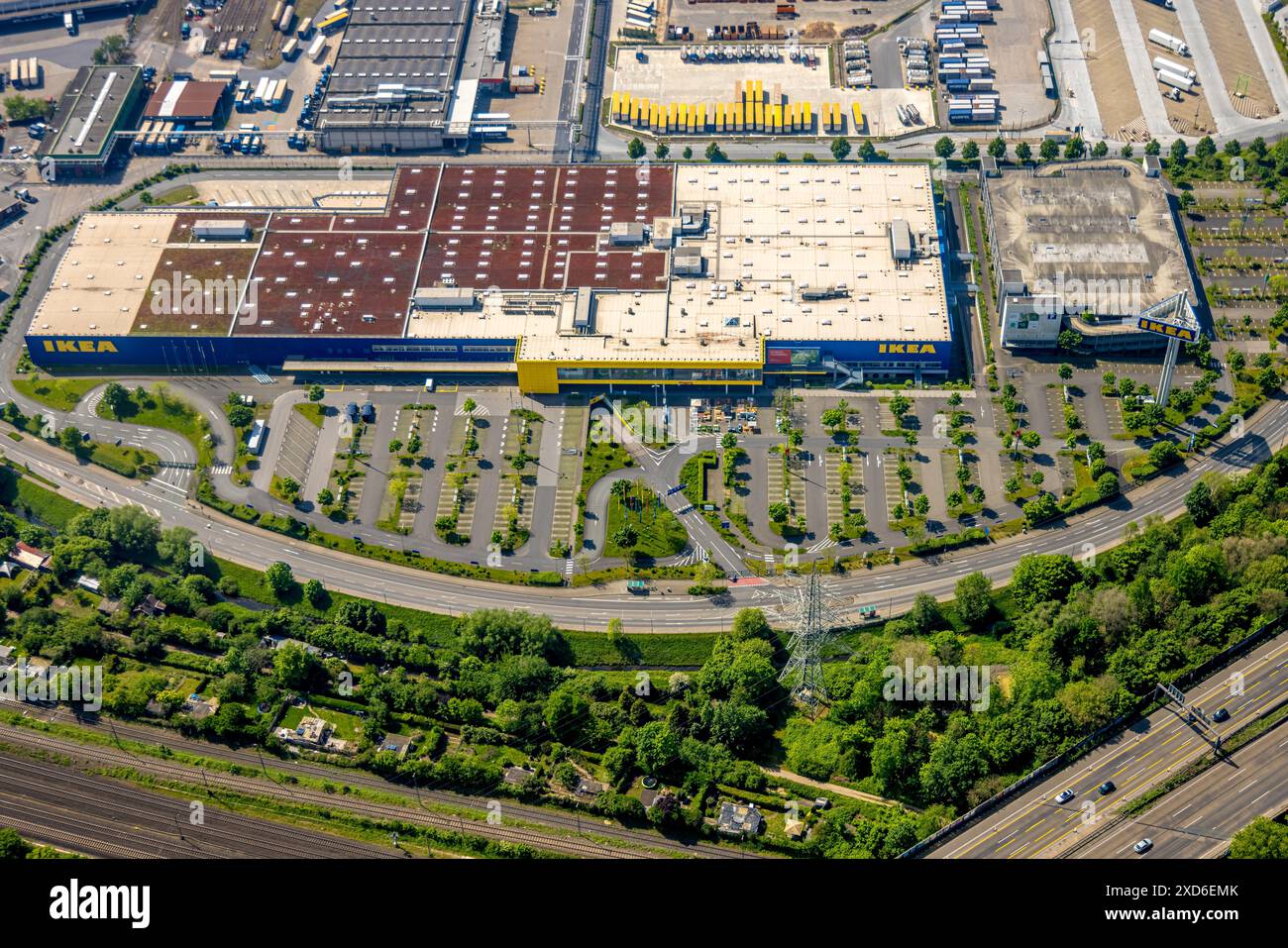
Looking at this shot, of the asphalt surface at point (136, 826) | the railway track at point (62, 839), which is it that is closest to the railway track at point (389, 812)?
the asphalt surface at point (136, 826)

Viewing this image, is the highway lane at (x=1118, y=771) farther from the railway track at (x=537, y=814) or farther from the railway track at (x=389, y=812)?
the railway track at (x=389, y=812)

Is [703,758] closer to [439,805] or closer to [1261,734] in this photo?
[439,805]

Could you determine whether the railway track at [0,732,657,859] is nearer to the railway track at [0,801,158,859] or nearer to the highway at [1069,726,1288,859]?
the railway track at [0,801,158,859]

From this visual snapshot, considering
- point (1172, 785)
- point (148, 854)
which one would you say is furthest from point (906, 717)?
point (148, 854)

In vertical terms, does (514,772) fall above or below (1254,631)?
below

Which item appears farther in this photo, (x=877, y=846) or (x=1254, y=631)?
(x=1254, y=631)

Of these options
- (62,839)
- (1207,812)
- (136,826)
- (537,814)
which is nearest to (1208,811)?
(1207,812)
